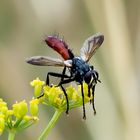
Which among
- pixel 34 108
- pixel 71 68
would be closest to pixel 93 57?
pixel 71 68

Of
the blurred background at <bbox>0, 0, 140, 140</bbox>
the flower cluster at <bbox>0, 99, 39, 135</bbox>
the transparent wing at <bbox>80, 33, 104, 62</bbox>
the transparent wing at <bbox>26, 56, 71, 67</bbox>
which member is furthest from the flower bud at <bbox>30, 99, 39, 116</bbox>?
the blurred background at <bbox>0, 0, 140, 140</bbox>

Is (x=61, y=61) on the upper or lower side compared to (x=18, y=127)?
upper

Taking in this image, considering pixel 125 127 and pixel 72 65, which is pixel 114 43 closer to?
pixel 125 127

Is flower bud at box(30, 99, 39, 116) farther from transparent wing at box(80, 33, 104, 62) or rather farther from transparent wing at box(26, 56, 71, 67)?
transparent wing at box(80, 33, 104, 62)

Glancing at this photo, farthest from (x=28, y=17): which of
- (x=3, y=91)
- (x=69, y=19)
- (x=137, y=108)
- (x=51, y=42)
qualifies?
(x=51, y=42)

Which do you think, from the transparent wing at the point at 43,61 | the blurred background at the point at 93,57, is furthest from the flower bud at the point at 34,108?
the blurred background at the point at 93,57

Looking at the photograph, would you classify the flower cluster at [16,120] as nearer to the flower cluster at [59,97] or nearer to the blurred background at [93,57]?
the flower cluster at [59,97]

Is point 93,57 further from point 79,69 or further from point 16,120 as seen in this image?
point 16,120

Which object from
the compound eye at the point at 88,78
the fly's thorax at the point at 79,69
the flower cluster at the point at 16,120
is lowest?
the flower cluster at the point at 16,120
